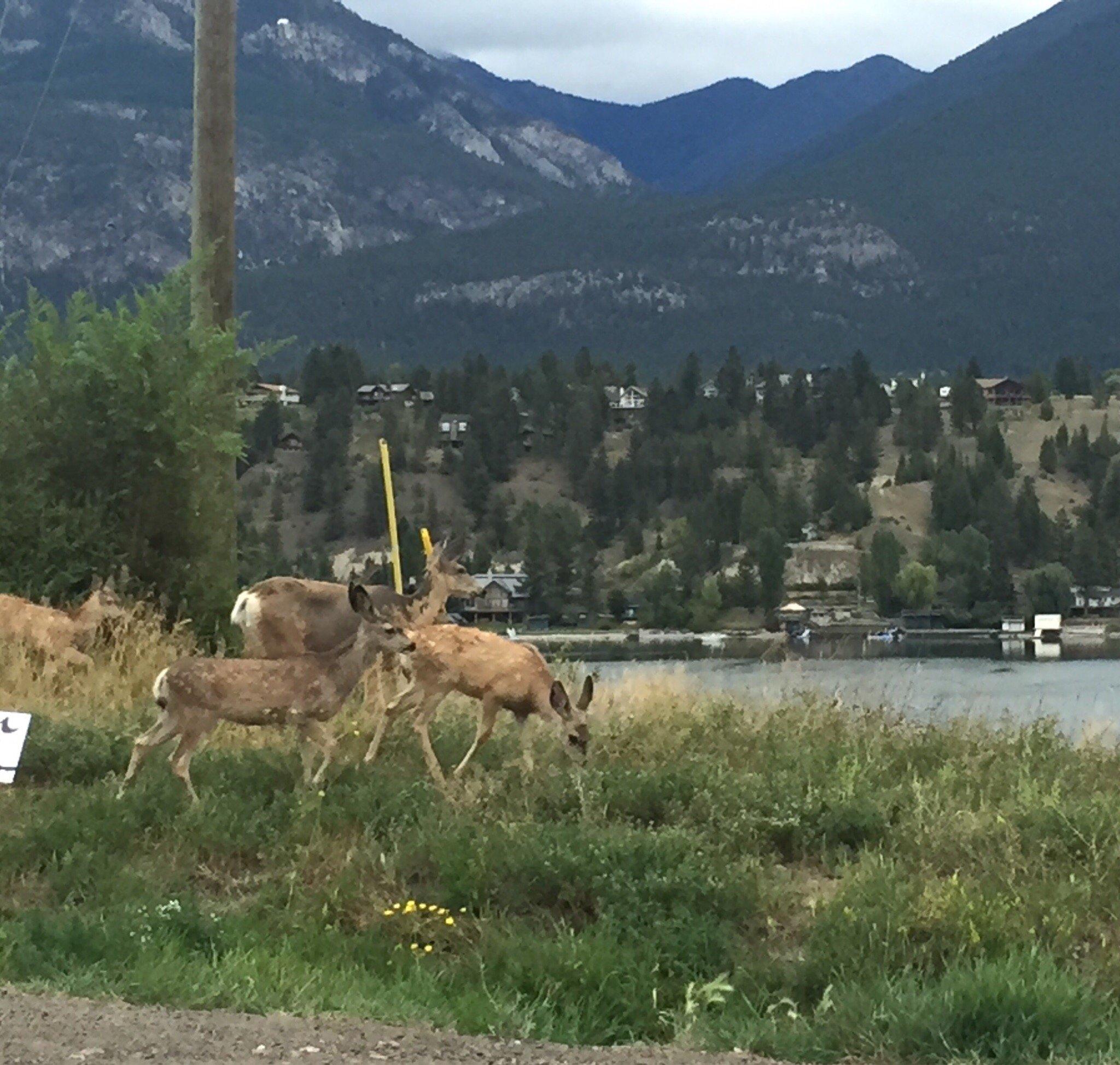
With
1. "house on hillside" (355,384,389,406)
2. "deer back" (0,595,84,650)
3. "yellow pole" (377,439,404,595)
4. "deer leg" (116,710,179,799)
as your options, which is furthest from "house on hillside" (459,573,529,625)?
"house on hillside" (355,384,389,406)

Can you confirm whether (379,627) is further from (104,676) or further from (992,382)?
(992,382)

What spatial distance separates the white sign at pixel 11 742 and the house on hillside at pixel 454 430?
85070 millimetres

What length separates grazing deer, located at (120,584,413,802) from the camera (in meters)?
11.4

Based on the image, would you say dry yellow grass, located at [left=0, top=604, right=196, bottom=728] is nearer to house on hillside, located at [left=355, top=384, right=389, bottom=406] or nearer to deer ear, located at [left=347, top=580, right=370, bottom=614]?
deer ear, located at [left=347, top=580, right=370, bottom=614]

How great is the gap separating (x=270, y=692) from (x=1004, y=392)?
13635 cm

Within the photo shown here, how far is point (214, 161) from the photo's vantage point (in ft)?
58.1

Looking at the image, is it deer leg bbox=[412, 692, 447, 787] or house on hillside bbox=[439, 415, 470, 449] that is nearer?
deer leg bbox=[412, 692, 447, 787]

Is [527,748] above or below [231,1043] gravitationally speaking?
above

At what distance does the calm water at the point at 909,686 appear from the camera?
14711mm

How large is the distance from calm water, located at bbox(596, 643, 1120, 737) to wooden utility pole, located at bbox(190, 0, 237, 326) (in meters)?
4.93

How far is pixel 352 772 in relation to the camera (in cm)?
1177

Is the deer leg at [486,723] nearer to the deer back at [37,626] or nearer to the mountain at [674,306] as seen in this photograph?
the deer back at [37,626]

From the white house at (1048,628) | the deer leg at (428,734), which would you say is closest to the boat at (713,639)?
the white house at (1048,628)

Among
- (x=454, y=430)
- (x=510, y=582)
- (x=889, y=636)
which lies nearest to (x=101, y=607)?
(x=510, y=582)
